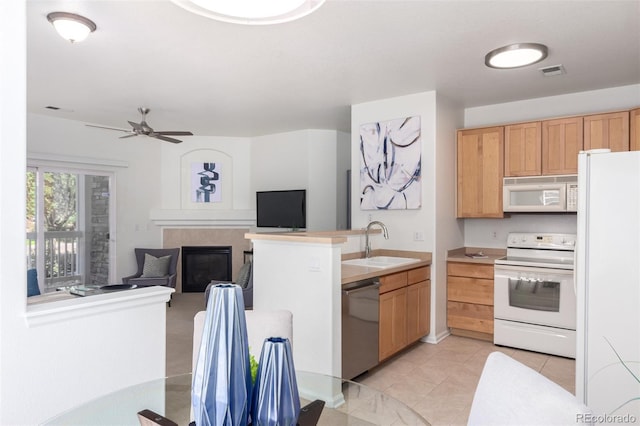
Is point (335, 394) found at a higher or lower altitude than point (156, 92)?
lower

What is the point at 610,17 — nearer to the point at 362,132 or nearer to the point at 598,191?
the point at 598,191

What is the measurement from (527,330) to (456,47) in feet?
8.85

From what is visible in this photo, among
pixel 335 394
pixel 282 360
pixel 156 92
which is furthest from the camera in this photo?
pixel 156 92

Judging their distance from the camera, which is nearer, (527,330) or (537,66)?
(537,66)

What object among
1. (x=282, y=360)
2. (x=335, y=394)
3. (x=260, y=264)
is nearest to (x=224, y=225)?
(x=260, y=264)

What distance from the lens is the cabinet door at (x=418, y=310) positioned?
386cm

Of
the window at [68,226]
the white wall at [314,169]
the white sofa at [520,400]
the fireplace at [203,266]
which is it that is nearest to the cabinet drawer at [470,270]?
the white wall at [314,169]

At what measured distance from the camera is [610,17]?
8.55 feet

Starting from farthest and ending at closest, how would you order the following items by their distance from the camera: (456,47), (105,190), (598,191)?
(105,190)
(456,47)
(598,191)

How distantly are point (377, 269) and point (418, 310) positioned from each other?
2.89 feet

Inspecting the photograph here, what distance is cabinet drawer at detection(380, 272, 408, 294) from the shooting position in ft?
11.3

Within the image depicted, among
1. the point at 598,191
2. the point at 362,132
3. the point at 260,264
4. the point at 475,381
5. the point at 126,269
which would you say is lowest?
Result: the point at 475,381

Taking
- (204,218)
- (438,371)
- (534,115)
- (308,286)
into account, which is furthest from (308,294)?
(204,218)

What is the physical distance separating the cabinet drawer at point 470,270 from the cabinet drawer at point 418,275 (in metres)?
0.37
